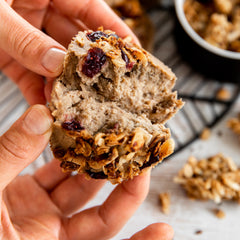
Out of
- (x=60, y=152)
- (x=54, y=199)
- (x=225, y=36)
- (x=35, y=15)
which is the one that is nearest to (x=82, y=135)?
(x=60, y=152)

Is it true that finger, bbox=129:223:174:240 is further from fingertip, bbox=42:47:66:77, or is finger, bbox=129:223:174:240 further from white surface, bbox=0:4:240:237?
fingertip, bbox=42:47:66:77

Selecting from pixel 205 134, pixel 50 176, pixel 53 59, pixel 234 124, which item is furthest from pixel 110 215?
pixel 234 124

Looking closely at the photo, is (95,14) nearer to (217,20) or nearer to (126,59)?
(126,59)

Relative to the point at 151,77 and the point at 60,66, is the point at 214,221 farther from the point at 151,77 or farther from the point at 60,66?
the point at 60,66

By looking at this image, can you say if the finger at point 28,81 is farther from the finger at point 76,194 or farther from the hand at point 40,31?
the finger at point 76,194

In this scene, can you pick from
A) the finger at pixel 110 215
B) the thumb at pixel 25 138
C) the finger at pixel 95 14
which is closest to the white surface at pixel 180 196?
the finger at pixel 110 215

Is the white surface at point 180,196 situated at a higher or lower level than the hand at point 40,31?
lower
